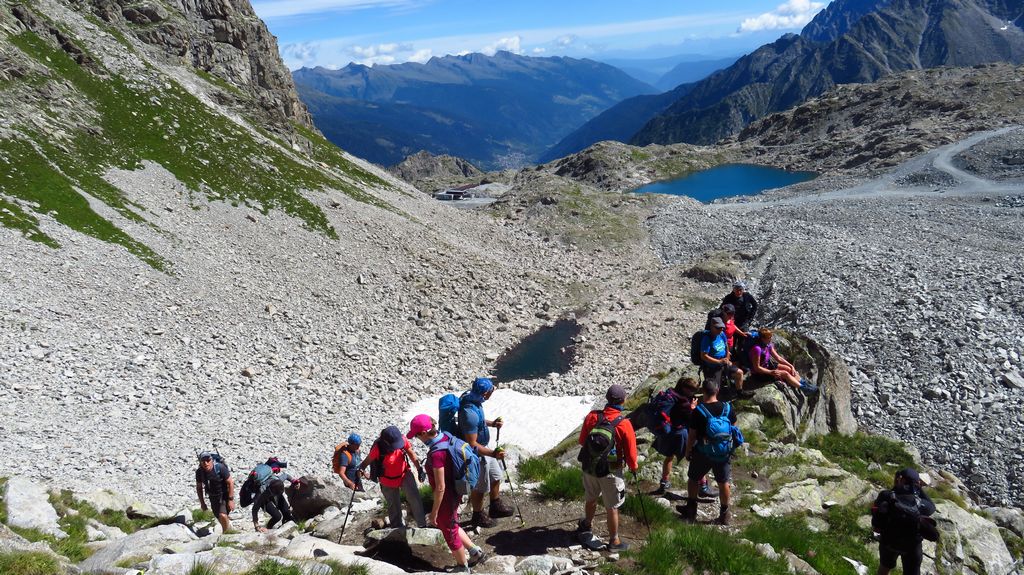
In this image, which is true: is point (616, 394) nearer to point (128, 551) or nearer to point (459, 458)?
point (459, 458)

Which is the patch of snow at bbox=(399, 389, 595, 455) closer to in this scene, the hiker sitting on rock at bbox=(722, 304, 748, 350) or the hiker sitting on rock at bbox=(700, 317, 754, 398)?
the hiker sitting on rock at bbox=(722, 304, 748, 350)

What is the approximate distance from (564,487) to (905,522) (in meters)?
6.06

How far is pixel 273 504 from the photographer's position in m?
14.9

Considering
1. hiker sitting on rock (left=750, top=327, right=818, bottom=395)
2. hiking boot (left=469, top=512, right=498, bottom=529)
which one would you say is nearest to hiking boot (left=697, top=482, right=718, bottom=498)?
hiking boot (left=469, top=512, right=498, bottom=529)

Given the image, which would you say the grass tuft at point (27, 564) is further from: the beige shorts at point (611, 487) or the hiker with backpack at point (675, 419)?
the hiker with backpack at point (675, 419)

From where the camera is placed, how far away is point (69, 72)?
155 feet

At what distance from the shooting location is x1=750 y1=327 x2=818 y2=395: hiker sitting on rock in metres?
17.0

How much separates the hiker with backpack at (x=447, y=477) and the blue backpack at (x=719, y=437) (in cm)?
445

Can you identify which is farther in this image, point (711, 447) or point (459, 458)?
point (711, 447)

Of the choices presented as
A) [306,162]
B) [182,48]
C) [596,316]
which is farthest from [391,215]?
[182,48]

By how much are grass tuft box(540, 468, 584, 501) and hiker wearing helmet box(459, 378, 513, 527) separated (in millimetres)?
1175

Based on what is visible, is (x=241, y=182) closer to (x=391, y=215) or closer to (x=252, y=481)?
(x=391, y=215)

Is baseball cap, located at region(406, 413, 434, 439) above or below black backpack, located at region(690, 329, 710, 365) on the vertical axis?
above

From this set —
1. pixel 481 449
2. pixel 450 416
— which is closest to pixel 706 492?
pixel 481 449
